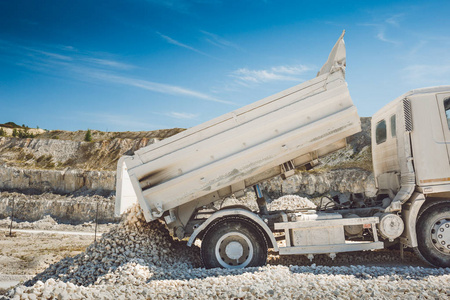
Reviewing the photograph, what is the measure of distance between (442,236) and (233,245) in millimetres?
3484

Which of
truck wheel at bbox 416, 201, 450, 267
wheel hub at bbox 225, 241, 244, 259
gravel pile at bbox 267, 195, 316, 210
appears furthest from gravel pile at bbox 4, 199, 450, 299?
gravel pile at bbox 267, 195, 316, 210

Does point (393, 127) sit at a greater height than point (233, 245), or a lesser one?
greater

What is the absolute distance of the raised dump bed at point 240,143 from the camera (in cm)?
521

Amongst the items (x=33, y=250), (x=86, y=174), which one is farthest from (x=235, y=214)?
(x=86, y=174)

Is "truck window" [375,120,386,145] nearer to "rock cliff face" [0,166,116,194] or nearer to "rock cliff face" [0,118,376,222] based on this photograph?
"rock cliff face" [0,118,376,222]

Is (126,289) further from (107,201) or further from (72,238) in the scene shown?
(107,201)

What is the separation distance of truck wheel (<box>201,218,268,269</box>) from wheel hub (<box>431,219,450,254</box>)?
9.31 feet

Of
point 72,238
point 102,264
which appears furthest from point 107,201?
point 102,264

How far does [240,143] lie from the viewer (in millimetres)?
5277

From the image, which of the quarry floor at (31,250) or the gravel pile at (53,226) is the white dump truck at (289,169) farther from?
the gravel pile at (53,226)

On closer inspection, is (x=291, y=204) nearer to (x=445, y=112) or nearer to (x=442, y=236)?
(x=442, y=236)

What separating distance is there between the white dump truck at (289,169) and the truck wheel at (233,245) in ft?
0.05

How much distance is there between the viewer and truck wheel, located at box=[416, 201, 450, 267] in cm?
531

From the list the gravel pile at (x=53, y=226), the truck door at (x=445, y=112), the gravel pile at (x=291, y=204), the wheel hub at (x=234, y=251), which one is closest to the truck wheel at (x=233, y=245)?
the wheel hub at (x=234, y=251)
